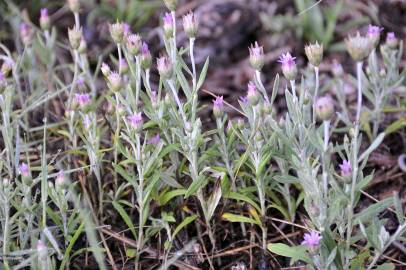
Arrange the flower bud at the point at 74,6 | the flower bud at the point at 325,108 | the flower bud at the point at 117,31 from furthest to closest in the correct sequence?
the flower bud at the point at 74,6
the flower bud at the point at 117,31
the flower bud at the point at 325,108

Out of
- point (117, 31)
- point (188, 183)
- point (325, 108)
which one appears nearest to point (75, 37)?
point (117, 31)

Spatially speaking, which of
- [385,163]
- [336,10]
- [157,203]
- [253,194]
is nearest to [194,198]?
[157,203]

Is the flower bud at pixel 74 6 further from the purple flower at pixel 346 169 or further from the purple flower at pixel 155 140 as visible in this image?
the purple flower at pixel 346 169

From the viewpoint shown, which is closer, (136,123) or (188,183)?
(136,123)

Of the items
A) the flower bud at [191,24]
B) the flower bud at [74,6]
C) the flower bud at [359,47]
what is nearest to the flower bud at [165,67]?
the flower bud at [191,24]

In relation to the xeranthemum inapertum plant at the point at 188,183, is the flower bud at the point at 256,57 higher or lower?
higher

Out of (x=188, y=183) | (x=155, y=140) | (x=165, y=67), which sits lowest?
(x=188, y=183)

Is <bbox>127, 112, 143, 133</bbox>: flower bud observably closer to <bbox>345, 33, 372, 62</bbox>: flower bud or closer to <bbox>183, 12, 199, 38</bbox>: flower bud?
<bbox>183, 12, 199, 38</bbox>: flower bud

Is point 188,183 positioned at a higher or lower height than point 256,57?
lower

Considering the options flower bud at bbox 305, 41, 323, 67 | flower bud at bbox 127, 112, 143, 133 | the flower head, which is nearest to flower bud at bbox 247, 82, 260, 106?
the flower head

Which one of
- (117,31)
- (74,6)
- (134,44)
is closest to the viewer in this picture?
(134,44)

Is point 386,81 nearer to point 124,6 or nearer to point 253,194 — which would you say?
point 253,194

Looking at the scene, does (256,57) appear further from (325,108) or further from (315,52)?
(325,108)

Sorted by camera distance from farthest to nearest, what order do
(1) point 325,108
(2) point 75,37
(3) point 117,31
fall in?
1. (2) point 75,37
2. (3) point 117,31
3. (1) point 325,108
